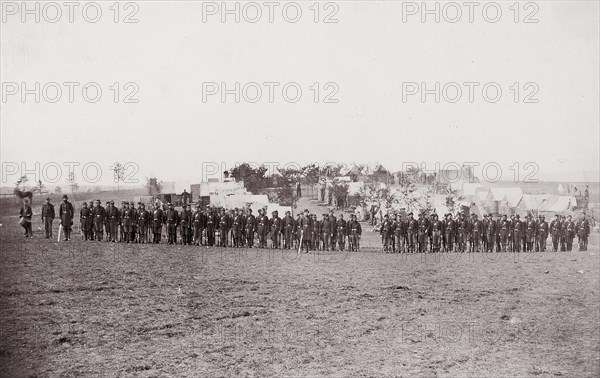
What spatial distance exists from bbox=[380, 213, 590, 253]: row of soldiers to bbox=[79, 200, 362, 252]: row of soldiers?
1.83 m

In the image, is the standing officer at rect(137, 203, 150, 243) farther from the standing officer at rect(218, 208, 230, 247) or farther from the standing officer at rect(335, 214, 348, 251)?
the standing officer at rect(335, 214, 348, 251)

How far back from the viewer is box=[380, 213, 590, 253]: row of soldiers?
20547 millimetres

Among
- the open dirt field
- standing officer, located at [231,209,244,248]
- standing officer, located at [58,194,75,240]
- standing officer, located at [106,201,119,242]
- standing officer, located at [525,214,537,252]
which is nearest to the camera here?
the open dirt field

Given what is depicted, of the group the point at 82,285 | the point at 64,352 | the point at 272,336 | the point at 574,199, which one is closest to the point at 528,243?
the point at 574,199

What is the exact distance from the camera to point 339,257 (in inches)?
703

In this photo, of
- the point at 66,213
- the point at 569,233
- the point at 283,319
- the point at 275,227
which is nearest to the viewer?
the point at 283,319

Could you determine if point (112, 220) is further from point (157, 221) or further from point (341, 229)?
point (341, 229)

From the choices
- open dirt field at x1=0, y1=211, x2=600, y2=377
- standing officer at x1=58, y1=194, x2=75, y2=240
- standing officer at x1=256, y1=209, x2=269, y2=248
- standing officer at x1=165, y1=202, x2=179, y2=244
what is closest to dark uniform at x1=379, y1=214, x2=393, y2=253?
standing officer at x1=256, y1=209, x2=269, y2=248

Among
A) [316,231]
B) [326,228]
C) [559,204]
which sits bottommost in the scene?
[316,231]

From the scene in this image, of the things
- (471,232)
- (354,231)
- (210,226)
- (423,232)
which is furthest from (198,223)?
(471,232)

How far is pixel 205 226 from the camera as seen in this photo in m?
19.9

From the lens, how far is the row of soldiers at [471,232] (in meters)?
20.5

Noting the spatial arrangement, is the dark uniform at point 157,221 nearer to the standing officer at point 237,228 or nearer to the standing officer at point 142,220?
the standing officer at point 142,220

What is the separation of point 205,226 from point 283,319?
11.6m
